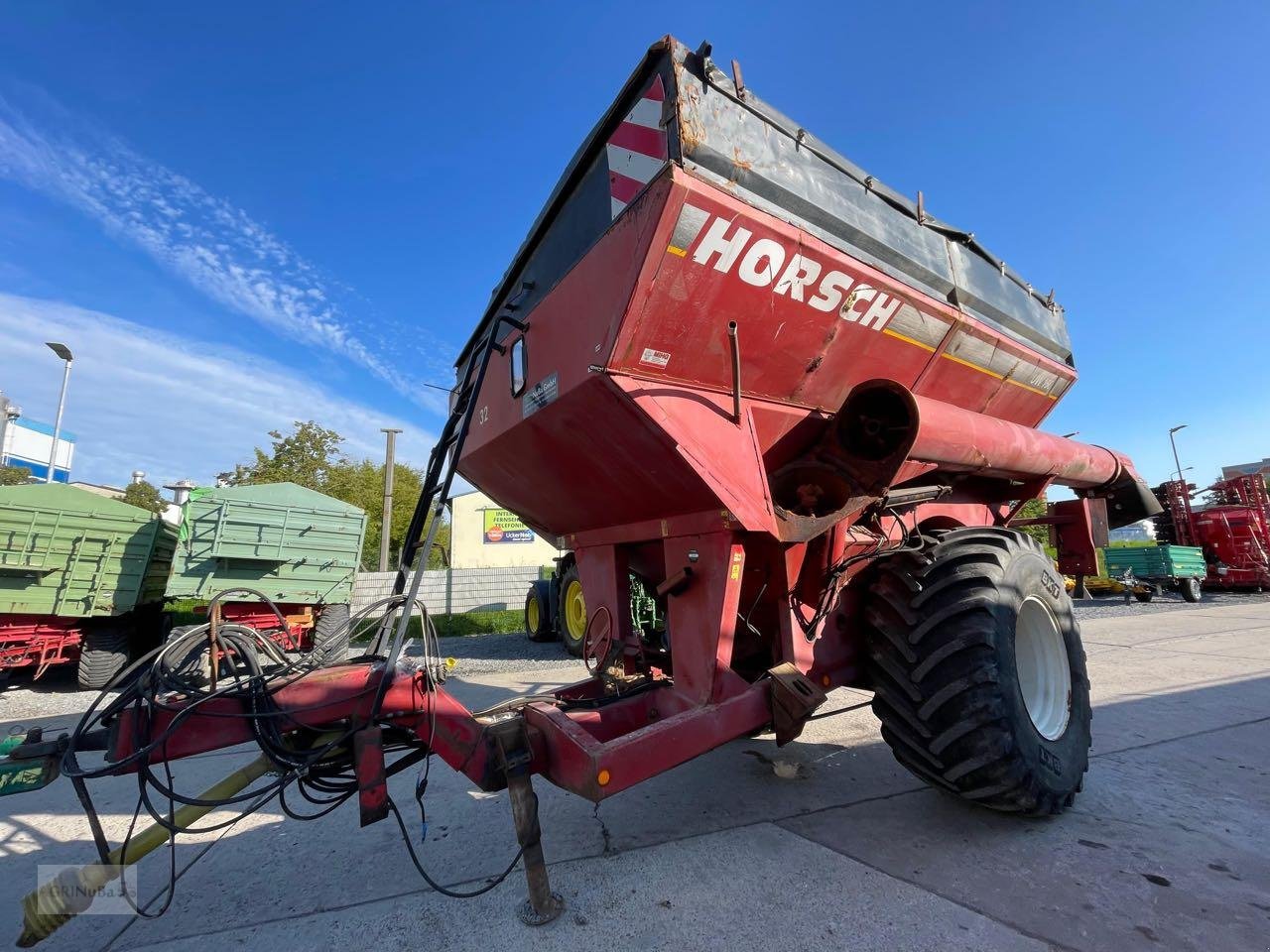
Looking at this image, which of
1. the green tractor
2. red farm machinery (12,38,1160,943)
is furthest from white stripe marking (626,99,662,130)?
the green tractor

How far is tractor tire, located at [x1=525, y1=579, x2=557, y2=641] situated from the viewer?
10516mm

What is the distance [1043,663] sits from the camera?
3.59m

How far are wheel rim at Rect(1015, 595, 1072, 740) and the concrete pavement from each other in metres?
0.50

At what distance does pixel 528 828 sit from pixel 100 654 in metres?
9.04

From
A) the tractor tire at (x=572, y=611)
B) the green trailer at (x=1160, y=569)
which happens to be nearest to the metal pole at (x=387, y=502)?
the tractor tire at (x=572, y=611)

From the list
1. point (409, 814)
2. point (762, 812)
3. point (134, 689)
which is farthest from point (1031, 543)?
point (134, 689)

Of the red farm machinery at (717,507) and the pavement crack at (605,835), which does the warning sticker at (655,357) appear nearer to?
the red farm machinery at (717,507)

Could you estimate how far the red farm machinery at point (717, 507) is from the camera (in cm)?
245

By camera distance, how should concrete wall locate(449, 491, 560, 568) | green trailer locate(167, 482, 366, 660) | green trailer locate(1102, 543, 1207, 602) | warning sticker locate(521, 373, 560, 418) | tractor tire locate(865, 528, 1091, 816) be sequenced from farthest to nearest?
concrete wall locate(449, 491, 560, 568) → green trailer locate(1102, 543, 1207, 602) → green trailer locate(167, 482, 366, 660) → warning sticker locate(521, 373, 560, 418) → tractor tire locate(865, 528, 1091, 816)

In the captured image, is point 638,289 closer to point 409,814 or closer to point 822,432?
point 822,432

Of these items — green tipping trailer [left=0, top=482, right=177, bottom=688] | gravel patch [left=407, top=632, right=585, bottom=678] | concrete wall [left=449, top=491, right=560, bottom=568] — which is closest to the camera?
green tipping trailer [left=0, top=482, right=177, bottom=688]

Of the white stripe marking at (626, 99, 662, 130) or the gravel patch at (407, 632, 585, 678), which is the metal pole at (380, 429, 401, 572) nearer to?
the gravel patch at (407, 632, 585, 678)
